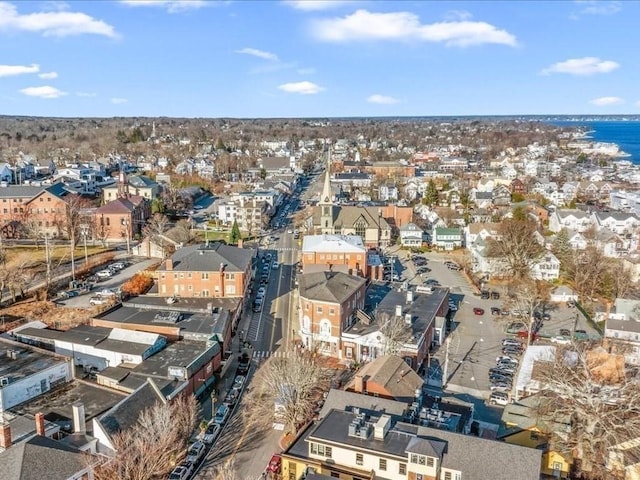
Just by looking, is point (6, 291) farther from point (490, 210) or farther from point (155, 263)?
point (490, 210)

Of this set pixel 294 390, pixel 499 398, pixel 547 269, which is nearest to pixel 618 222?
pixel 547 269

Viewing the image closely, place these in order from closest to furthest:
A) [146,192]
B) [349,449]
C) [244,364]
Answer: [349,449] < [244,364] < [146,192]

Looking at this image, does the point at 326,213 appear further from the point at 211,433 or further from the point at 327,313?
the point at 211,433

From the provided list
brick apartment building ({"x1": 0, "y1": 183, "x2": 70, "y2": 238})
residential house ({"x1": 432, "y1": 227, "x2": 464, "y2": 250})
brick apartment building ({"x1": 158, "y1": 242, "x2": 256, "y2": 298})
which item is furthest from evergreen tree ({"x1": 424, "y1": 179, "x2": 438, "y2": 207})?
brick apartment building ({"x1": 0, "y1": 183, "x2": 70, "y2": 238})

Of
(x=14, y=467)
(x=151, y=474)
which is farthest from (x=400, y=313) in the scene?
(x=14, y=467)

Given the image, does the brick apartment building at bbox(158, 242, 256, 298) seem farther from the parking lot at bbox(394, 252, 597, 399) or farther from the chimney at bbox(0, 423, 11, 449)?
the chimney at bbox(0, 423, 11, 449)

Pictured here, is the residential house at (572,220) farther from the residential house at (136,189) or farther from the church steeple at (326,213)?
the residential house at (136,189)
